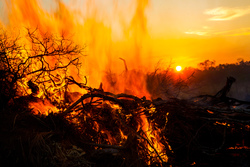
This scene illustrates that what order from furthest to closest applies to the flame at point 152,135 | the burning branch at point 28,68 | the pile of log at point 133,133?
the burning branch at point 28,68, the flame at point 152,135, the pile of log at point 133,133

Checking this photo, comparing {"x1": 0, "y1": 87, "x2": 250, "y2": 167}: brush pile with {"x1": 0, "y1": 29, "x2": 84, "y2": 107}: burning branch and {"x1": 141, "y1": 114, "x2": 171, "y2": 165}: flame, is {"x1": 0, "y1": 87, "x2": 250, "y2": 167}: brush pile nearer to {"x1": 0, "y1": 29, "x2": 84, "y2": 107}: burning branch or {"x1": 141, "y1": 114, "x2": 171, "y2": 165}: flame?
{"x1": 141, "y1": 114, "x2": 171, "y2": 165}: flame

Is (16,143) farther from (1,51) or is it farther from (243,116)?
(243,116)

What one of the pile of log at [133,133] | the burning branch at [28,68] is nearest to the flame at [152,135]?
the pile of log at [133,133]

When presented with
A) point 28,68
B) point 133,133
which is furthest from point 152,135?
point 28,68

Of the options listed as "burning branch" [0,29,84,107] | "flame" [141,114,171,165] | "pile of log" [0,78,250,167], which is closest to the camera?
"pile of log" [0,78,250,167]

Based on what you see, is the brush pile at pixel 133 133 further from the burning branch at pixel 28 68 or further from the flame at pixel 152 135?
the burning branch at pixel 28 68

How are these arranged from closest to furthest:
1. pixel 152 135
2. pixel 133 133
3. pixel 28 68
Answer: pixel 133 133, pixel 152 135, pixel 28 68

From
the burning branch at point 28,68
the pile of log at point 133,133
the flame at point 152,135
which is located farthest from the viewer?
the burning branch at point 28,68

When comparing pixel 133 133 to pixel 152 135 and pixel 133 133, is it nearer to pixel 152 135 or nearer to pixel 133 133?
pixel 133 133

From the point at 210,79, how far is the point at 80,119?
27.8 meters

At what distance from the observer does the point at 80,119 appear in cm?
500

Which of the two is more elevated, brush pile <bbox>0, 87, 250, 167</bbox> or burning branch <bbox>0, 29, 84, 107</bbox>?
burning branch <bbox>0, 29, 84, 107</bbox>

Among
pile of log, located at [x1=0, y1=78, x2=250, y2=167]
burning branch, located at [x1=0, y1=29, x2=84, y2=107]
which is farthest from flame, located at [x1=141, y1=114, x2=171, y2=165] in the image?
burning branch, located at [x1=0, y1=29, x2=84, y2=107]

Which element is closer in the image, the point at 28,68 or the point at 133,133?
the point at 133,133
